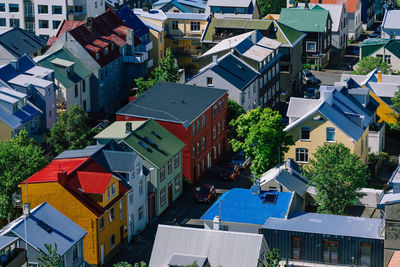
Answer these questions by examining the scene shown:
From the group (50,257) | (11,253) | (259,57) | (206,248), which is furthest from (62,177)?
(259,57)

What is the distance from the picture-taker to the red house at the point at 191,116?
122312mm

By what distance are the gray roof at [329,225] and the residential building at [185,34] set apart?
79.7m

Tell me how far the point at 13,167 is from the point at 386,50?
8461 cm

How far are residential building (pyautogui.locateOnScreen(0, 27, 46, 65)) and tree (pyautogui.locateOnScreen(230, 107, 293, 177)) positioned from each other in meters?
44.9

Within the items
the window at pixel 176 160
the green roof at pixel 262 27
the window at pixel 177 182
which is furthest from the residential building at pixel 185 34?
the window at pixel 176 160

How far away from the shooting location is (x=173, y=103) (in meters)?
126

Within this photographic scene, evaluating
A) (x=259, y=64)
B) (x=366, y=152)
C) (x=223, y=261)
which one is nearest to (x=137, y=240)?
(x=223, y=261)

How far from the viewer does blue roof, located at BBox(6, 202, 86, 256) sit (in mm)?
90562

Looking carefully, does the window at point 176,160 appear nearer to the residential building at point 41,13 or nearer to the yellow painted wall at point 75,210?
the yellow painted wall at point 75,210

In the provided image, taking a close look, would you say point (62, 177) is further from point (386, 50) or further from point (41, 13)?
point (386, 50)

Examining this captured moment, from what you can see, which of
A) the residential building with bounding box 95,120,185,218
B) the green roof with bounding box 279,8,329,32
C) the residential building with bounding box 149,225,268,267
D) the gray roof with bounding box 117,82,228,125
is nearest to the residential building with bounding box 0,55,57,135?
the gray roof with bounding box 117,82,228,125

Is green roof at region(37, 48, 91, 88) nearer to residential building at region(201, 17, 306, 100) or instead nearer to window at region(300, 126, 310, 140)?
residential building at region(201, 17, 306, 100)

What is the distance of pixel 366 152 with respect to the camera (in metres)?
128

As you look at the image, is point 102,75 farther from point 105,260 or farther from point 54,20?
point 105,260
